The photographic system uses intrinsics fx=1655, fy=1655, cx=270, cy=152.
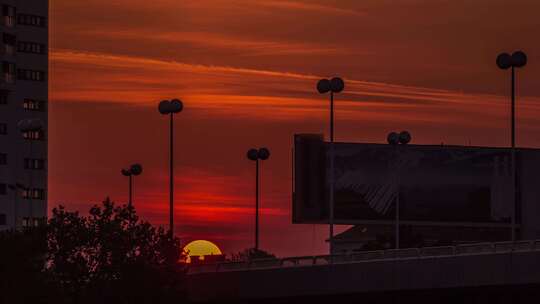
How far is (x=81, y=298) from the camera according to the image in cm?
8288

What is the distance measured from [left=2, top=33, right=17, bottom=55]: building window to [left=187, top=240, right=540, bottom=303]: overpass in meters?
99.8

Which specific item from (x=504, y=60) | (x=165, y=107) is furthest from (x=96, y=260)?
(x=504, y=60)

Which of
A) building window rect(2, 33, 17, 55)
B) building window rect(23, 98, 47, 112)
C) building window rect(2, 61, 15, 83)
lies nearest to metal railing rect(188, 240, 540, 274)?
building window rect(2, 61, 15, 83)

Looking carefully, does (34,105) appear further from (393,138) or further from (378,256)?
(378,256)

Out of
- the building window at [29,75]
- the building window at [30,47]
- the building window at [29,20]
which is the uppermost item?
the building window at [29,20]

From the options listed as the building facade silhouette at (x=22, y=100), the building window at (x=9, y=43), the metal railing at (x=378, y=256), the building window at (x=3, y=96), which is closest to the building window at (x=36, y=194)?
the building facade silhouette at (x=22, y=100)

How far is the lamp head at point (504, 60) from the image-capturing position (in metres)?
82.3

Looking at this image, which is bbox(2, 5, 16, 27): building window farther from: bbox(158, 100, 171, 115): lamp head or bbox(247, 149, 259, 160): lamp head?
bbox(158, 100, 171, 115): lamp head

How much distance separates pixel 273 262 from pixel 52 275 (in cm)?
1158

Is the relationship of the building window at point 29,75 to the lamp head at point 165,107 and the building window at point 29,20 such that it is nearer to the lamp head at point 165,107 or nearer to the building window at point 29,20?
the building window at point 29,20

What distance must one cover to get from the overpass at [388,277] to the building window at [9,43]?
9984 cm

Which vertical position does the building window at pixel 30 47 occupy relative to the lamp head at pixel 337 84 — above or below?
above

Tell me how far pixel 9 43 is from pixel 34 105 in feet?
26.7

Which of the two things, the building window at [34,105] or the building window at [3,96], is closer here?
the building window at [3,96]
